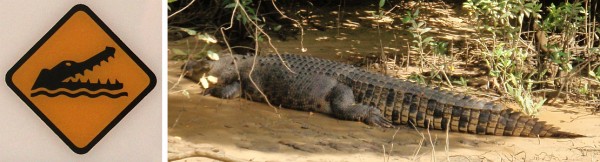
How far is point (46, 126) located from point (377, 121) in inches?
180

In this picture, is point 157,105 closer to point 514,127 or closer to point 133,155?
point 133,155

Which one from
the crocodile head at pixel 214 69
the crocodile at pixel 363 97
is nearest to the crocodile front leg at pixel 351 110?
the crocodile at pixel 363 97

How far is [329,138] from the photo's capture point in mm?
5543

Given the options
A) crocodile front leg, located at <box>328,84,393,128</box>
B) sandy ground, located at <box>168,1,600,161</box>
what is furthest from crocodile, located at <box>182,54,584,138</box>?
sandy ground, located at <box>168,1,600,161</box>

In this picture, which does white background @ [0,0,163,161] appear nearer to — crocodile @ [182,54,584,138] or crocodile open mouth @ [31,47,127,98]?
crocodile open mouth @ [31,47,127,98]

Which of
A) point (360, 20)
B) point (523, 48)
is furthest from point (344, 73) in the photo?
point (360, 20)

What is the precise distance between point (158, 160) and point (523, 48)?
6.04 metres

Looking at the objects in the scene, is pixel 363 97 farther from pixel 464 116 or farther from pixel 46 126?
pixel 46 126

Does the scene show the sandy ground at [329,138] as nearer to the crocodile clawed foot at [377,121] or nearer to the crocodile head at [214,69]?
the crocodile clawed foot at [377,121]

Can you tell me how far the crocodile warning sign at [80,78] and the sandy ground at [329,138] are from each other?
276 centimetres

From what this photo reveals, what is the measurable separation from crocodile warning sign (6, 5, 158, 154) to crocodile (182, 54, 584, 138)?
4133 mm

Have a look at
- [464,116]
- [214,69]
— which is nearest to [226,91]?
[214,69]

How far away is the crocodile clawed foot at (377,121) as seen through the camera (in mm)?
6203

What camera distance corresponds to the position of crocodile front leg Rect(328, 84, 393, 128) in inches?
247
